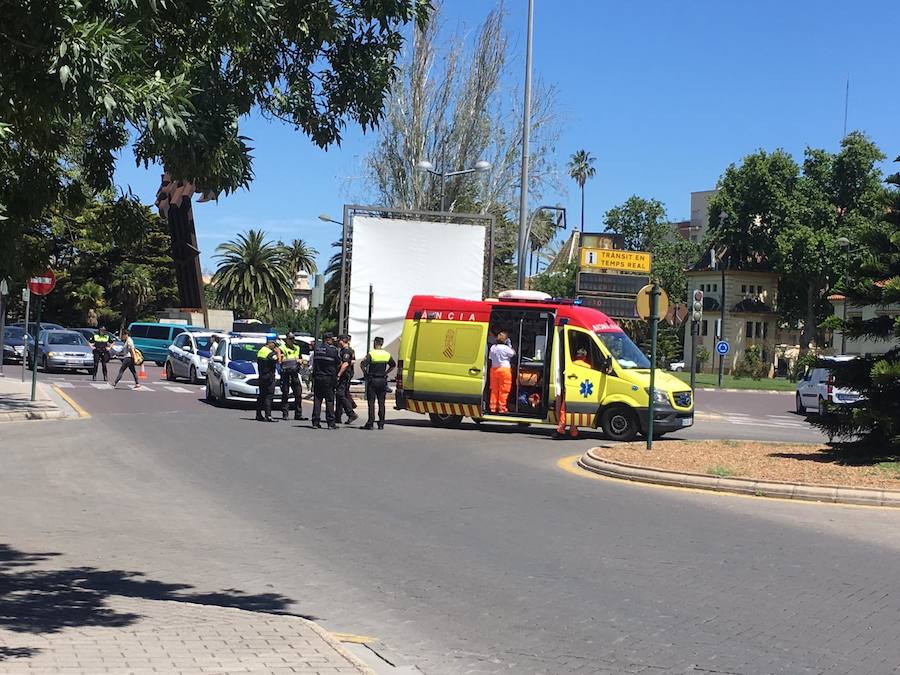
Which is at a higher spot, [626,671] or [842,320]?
[842,320]

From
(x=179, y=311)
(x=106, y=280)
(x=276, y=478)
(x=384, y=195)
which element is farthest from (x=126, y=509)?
(x=106, y=280)

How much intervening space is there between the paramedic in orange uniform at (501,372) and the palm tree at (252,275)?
68.3 m

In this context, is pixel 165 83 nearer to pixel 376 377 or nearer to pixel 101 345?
pixel 376 377

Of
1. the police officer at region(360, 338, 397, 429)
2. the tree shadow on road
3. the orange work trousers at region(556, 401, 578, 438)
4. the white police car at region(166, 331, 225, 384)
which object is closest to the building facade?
the white police car at region(166, 331, 225, 384)

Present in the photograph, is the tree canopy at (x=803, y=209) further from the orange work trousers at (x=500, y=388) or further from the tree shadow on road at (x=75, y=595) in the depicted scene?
the tree shadow on road at (x=75, y=595)

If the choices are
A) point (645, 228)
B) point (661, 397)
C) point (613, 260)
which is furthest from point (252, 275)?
point (661, 397)

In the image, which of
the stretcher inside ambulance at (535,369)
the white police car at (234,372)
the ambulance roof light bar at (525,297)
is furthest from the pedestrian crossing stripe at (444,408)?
the white police car at (234,372)

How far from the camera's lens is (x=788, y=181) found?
80.8 meters

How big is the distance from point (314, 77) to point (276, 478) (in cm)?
765

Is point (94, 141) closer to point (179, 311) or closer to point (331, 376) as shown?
point (331, 376)

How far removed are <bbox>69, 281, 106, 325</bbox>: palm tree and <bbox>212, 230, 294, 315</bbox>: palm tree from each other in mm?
15326

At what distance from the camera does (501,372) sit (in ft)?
70.6

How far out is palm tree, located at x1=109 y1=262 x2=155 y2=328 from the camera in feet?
247

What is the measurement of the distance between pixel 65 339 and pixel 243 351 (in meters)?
16.5
